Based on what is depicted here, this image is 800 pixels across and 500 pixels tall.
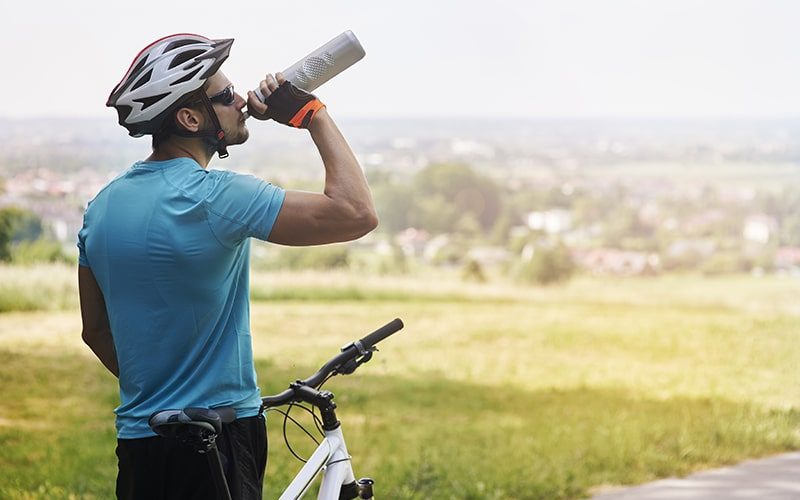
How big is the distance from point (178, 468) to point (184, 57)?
2.22 feet

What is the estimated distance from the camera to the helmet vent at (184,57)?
194cm

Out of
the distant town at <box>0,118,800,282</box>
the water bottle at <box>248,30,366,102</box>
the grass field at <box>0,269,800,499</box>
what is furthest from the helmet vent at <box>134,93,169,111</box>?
the distant town at <box>0,118,800,282</box>

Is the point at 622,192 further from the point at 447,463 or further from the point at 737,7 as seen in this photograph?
the point at 447,463

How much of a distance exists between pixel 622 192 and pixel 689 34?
961 mm

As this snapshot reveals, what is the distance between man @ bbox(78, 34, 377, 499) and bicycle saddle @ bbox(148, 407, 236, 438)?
9 cm

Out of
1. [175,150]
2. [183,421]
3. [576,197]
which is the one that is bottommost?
[576,197]

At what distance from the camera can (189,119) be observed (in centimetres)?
195

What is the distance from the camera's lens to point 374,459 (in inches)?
213

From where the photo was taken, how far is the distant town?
21.9 feet

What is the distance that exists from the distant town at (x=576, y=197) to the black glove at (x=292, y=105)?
15.4 ft

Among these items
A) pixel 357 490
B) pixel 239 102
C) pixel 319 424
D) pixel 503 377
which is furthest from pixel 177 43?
pixel 503 377

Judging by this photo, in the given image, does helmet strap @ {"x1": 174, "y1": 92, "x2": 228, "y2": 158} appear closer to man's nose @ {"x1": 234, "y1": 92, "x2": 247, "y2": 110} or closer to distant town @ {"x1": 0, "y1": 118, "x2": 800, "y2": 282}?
man's nose @ {"x1": 234, "y1": 92, "x2": 247, "y2": 110}

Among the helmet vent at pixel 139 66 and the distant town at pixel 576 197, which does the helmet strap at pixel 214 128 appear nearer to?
the helmet vent at pixel 139 66

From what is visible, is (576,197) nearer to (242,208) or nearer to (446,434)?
(446,434)
